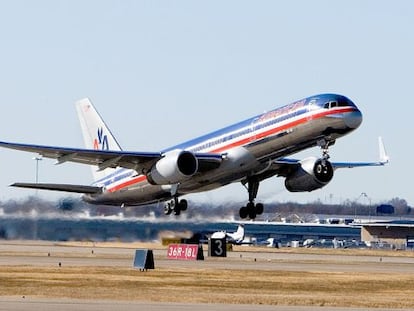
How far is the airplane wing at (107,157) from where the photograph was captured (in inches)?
2611

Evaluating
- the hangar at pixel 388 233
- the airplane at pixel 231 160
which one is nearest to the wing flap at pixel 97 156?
the airplane at pixel 231 160

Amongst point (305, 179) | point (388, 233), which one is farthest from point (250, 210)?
point (388, 233)

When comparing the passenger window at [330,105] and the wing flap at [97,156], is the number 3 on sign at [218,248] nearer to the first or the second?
the wing flap at [97,156]

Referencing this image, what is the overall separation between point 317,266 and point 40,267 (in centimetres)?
1856

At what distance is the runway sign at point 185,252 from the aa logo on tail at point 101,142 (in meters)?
10.5

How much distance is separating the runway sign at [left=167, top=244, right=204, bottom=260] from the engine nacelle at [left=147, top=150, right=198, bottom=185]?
948 cm

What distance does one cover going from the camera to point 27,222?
274 ft

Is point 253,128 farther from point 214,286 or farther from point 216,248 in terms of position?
point 216,248

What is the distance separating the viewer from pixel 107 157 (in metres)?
69.8

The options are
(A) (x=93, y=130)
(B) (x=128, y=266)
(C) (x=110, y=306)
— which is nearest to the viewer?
(C) (x=110, y=306)

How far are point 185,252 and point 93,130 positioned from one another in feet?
46.5

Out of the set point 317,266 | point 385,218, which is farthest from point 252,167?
point 385,218

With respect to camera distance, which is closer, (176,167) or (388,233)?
(176,167)

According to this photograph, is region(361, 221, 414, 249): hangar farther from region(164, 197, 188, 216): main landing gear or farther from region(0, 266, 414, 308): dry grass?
region(0, 266, 414, 308): dry grass
